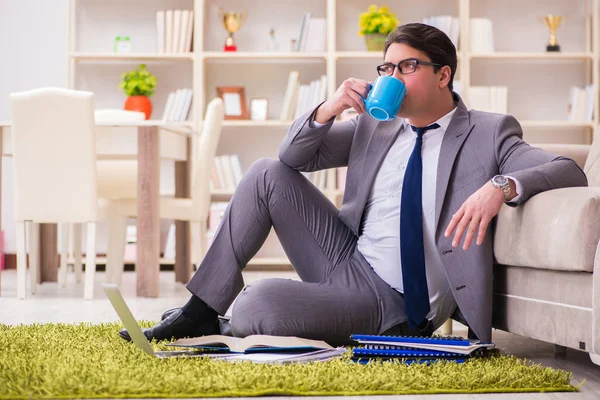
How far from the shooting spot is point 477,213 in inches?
63.6

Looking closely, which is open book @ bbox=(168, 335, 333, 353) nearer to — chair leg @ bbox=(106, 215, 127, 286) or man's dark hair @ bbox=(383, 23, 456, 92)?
man's dark hair @ bbox=(383, 23, 456, 92)

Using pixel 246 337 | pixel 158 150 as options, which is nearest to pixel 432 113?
pixel 246 337

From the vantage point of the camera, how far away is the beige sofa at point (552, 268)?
1525 millimetres

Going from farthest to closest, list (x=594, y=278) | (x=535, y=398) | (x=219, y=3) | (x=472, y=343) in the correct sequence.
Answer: (x=219, y=3) < (x=472, y=343) < (x=594, y=278) < (x=535, y=398)

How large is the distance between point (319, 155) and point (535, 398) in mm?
811

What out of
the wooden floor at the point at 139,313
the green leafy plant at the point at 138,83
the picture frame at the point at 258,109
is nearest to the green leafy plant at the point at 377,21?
the picture frame at the point at 258,109

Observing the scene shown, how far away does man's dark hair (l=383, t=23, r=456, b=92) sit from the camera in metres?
1.82

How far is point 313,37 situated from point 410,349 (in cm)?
380

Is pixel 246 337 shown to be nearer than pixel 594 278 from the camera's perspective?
No

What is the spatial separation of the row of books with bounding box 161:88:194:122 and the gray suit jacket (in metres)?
3.32

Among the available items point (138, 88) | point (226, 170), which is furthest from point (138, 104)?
point (226, 170)

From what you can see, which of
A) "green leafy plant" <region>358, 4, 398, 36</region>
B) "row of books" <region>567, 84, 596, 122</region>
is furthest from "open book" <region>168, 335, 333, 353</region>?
"row of books" <region>567, 84, 596, 122</region>

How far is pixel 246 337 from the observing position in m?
1.74

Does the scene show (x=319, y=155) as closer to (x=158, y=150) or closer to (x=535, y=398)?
(x=535, y=398)
